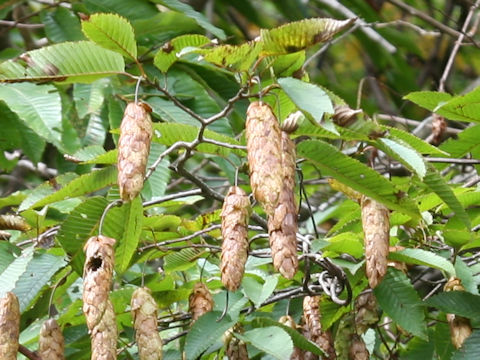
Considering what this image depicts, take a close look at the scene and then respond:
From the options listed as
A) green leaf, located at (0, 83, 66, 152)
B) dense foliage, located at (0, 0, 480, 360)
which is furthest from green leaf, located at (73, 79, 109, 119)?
green leaf, located at (0, 83, 66, 152)

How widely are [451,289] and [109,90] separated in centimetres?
114

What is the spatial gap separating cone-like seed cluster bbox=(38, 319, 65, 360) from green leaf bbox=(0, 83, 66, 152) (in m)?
0.59

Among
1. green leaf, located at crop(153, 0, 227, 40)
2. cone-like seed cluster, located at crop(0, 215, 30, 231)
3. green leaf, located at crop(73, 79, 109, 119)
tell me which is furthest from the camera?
green leaf, located at crop(153, 0, 227, 40)

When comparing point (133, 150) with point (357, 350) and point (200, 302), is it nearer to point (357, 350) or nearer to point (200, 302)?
point (200, 302)

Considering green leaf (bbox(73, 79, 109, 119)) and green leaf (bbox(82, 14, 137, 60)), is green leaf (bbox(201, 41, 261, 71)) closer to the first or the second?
green leaf (bbox(82, 14, 137, 60))

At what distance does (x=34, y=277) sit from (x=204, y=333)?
0.36m

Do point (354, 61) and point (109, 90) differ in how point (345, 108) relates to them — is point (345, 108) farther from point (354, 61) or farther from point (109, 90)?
point (354, 61)

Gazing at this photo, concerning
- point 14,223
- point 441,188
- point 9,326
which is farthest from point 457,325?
point 14,223

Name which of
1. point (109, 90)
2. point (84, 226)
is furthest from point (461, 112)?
point (109, 90)

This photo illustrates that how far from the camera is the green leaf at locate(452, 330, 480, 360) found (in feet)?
5.14

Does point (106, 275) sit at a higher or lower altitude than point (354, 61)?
higher

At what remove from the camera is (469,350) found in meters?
1.58

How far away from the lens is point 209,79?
244 centimetres

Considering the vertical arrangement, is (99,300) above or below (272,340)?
above
